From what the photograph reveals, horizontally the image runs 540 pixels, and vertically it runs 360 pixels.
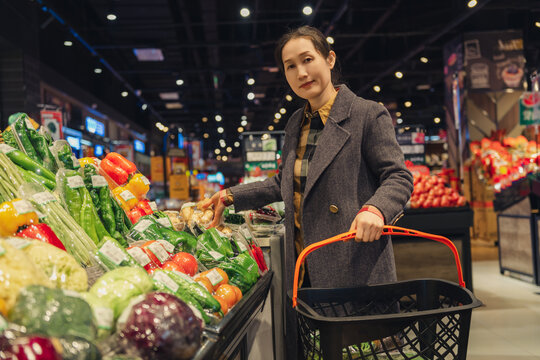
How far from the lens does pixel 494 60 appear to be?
380 inches

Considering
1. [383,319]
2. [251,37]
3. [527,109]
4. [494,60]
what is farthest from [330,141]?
[251,37]

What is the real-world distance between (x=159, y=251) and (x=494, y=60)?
9957 mm

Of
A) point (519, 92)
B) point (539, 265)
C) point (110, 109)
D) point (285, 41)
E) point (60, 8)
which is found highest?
point (60, 8)

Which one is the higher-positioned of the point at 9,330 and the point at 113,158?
the point at 113,158

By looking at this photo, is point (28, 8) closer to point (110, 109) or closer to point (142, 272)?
point (110, 109)

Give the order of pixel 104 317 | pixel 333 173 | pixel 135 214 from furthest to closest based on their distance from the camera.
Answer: pixel 135 214 → pixel 333 173 → pixel 104 317

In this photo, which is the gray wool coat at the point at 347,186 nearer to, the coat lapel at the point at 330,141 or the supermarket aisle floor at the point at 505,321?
the coat lapel at the point at 330,141

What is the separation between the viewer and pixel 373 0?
34.5 ft

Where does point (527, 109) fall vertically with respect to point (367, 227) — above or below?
above

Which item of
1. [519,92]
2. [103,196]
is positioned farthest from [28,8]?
[519,92]

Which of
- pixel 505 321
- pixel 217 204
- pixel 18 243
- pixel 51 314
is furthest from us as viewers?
pixel 505 321

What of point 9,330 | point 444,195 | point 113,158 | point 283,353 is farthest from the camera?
point 444,195

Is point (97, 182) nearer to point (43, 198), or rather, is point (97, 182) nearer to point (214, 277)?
point (43, 198)

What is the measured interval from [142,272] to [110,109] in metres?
15.3
